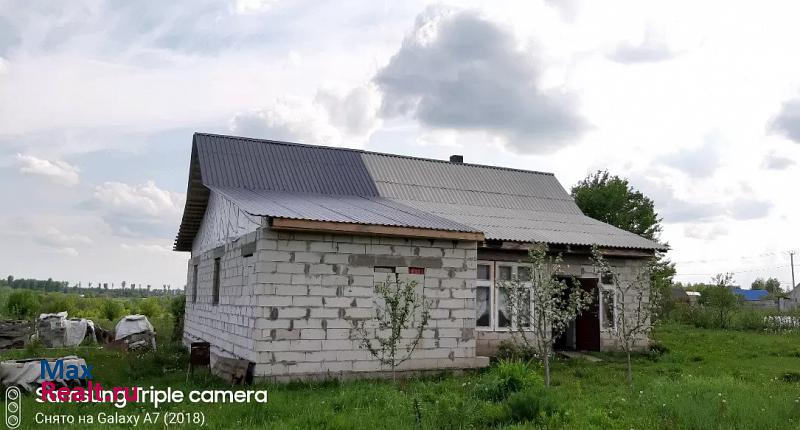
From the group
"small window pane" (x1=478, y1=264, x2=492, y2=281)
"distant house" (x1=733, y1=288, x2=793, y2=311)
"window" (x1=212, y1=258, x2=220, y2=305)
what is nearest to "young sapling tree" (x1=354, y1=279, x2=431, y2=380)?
"small window pane" (x1=478, y1=264, x2=492, y2=281)

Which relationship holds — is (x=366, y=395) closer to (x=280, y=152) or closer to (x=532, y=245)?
Answer: (x=532, y=245)

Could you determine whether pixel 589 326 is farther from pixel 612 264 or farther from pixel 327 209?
pixel 327 209

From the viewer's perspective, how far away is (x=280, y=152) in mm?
18250

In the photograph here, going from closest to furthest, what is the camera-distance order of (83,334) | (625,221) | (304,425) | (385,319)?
(304,425), (385,319), (83,334), (625,221)

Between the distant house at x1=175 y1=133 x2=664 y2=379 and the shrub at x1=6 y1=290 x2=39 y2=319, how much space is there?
14990mm

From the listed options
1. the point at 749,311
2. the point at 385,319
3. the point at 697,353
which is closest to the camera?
the point at 385,319

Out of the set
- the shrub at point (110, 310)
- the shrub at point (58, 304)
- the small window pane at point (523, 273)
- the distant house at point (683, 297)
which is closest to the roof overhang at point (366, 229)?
the small window pane at point (523, 273)

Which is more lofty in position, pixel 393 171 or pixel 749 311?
pixel 393 171

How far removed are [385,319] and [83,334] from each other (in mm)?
13512

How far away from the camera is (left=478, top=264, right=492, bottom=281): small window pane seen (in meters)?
15.1

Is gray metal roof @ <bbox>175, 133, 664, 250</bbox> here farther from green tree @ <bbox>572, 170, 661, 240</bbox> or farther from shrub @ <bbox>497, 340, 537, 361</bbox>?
green tree @ <bbox>572, 170, 661, 240</bbox>

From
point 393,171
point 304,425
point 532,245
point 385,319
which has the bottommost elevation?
point 304,425

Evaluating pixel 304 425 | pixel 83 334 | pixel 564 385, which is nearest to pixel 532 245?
pixel 564 385

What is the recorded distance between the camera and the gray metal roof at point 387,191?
14.3 metres
